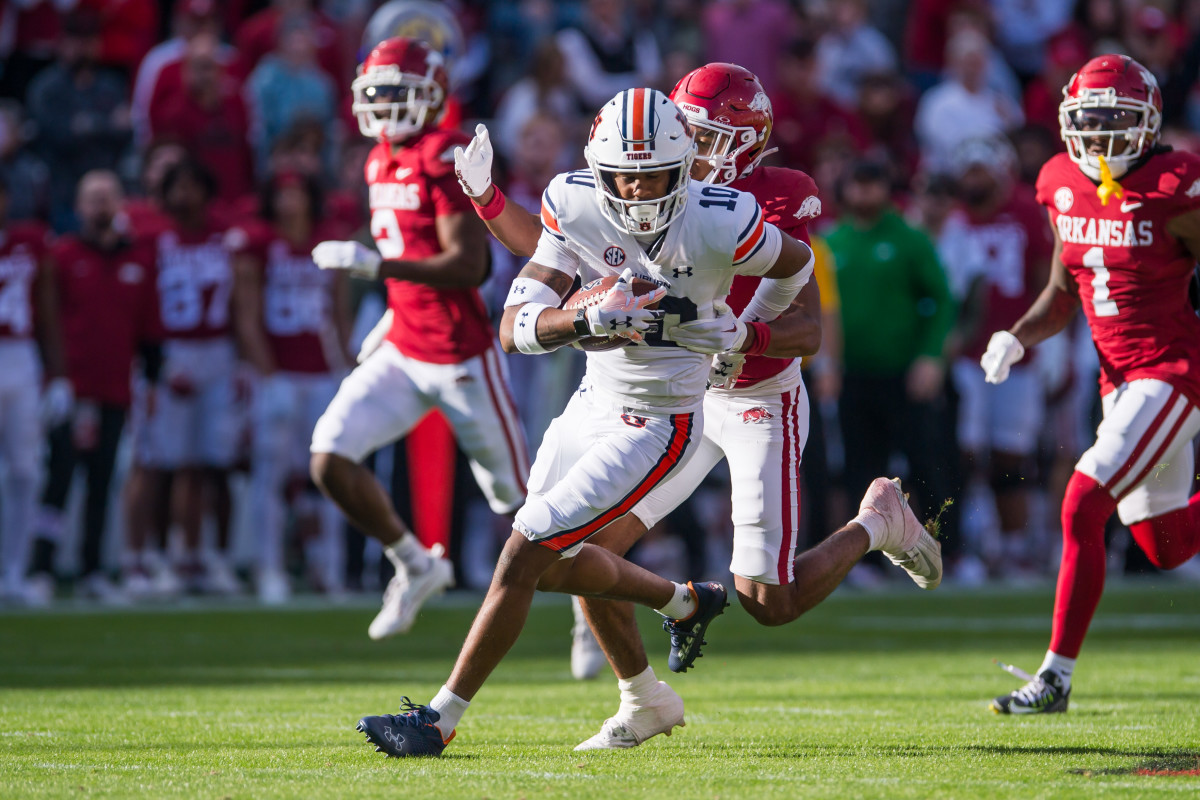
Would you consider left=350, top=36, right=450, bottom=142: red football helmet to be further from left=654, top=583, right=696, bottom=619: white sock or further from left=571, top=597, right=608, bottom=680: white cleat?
left=654, top=583, right=696, bottom=619: white sock

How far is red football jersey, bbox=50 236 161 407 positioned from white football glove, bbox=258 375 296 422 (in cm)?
74

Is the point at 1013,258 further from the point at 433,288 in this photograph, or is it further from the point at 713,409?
the point at 713,409

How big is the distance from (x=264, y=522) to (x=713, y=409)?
16.4 ft

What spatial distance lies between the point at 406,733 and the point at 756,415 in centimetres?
145

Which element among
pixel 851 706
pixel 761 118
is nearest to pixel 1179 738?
pixel 851 706

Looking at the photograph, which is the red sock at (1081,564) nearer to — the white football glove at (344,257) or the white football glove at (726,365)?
the white football glove at (726,365)

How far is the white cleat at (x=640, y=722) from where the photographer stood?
464cm

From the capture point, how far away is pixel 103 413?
9.30m

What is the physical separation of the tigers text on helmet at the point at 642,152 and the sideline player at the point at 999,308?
620 cm

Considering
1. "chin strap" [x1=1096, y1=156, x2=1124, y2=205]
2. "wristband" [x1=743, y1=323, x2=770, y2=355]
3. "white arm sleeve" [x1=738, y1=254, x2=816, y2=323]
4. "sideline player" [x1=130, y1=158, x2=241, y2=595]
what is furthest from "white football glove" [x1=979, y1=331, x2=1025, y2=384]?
"sideline player" [x1=130, y1=158, x2=241, y2=595]

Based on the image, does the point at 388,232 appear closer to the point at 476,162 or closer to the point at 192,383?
the point at 476,162

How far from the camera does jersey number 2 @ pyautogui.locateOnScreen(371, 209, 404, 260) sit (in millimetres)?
6898

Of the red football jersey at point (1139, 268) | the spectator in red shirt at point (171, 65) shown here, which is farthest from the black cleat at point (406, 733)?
the spectator in red shirt at point (171, 65)

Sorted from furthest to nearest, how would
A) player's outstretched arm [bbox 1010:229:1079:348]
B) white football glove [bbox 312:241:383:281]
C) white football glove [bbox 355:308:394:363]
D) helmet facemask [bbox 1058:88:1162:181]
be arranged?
white football glove [bbox 355:308:394:363] < white football glove [bbox 312:241:383:281] < player's outstretched arm [bbox 1010:229:1079:348] < helmet facemask [bbox 1058:88:1162:181]
